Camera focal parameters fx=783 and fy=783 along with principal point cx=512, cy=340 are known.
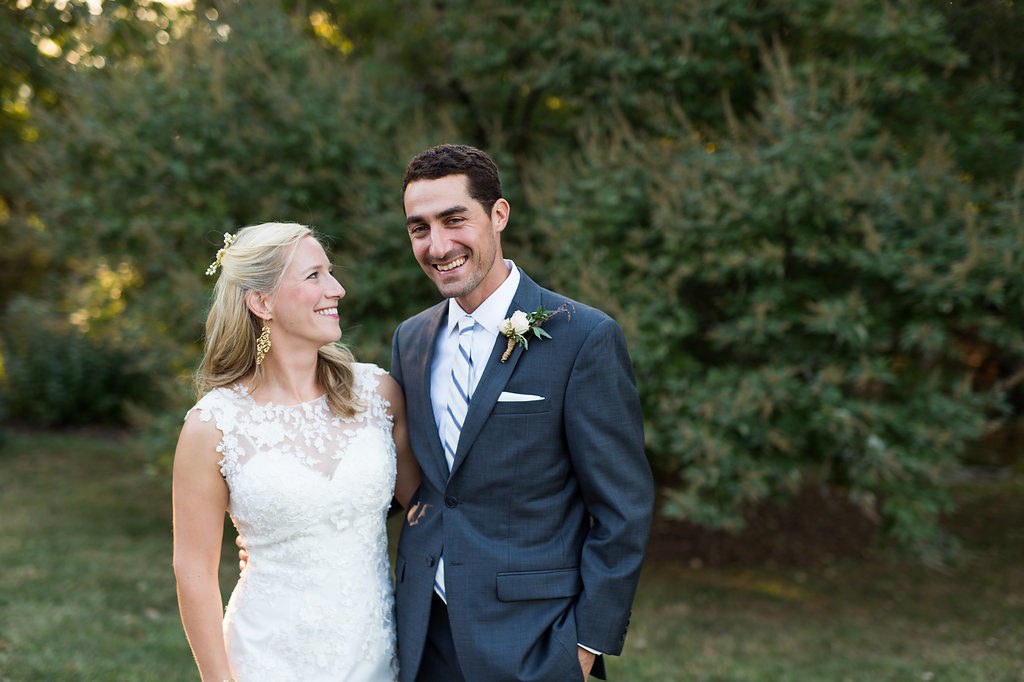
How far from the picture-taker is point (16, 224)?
8141 mm

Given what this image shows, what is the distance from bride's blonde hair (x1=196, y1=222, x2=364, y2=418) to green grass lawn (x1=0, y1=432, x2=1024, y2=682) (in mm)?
2849

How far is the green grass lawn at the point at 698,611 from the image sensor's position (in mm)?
4934

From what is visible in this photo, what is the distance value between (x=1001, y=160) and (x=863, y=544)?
409cm

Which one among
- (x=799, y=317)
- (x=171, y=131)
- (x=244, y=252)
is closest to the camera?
(x=244, y=252)

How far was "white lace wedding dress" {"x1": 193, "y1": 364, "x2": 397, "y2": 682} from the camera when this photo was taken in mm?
2592

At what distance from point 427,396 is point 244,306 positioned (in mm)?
707

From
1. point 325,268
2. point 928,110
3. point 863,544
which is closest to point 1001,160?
point 928,110

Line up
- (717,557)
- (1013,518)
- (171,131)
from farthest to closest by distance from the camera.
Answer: (1013,518)
(717,557)
(171,131)

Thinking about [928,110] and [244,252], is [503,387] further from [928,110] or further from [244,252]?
[928,110]

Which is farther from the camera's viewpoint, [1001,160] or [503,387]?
[1001,160]

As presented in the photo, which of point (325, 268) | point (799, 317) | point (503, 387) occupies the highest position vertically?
point (325, 268)

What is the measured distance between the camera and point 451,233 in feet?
8.39

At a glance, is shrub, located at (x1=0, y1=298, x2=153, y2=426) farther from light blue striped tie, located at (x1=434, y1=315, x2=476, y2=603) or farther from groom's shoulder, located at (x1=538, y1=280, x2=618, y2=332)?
groom's shoulder, located at (x1=538, y1=280, x2=618, y2=332)

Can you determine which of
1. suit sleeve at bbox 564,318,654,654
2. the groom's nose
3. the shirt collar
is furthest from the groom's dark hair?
suit sleeve at bbox 564,318,654,654
